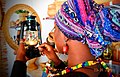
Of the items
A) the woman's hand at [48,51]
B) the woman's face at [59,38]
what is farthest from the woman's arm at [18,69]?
the woman's face at [59,38]

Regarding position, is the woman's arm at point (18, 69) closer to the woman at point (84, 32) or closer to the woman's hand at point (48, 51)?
the woman's hand at point (48, 51)

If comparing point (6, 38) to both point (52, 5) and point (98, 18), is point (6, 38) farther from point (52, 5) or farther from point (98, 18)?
point (98, 18)

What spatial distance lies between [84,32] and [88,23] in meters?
0.04

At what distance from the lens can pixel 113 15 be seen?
747 mm

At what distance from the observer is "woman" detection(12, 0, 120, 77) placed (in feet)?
2.40

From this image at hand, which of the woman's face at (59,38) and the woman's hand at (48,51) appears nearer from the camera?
the woman's face at (59,38)

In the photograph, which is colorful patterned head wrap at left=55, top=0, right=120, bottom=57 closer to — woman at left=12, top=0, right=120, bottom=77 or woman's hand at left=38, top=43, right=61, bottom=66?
woman at left=12, top=0, right=120, bottom=77

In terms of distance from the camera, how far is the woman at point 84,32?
73 cm

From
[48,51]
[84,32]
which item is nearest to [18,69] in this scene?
[48,51]

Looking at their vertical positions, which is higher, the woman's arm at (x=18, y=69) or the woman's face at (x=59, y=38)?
the woman's face at (x=59, y=38)

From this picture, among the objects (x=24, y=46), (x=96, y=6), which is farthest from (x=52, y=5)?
(x=96, y=6)

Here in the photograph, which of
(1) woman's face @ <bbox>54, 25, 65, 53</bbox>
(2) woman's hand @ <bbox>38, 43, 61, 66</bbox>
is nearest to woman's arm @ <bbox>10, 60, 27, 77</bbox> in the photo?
(2) woman's hand @ <bbox>38, 43, 61, 66</bbox>

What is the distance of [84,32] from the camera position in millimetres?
737

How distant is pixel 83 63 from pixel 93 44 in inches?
3.5
